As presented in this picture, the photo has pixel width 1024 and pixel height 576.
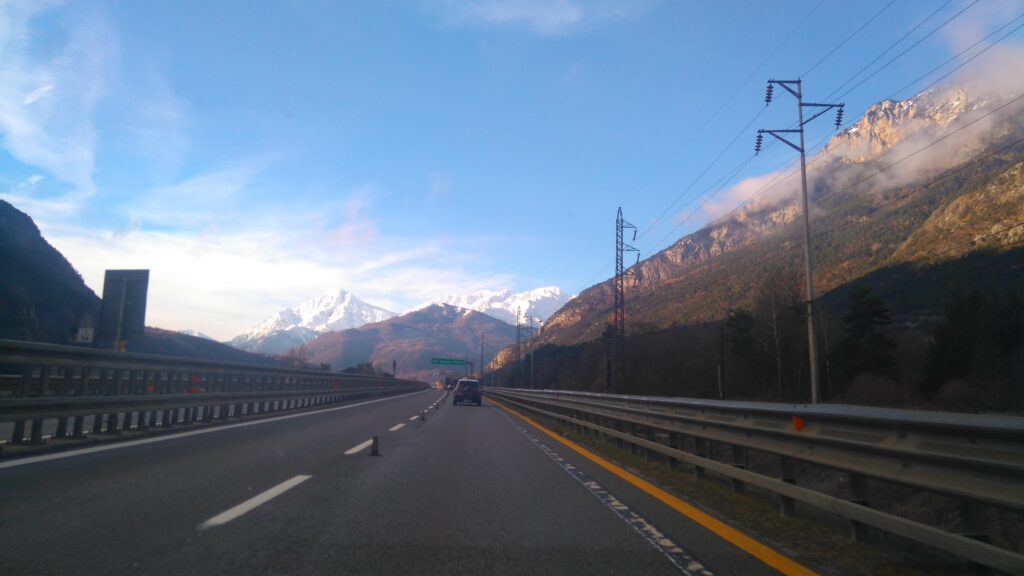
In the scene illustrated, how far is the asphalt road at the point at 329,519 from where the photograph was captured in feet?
15.0

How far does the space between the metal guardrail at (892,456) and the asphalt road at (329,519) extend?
1045mm

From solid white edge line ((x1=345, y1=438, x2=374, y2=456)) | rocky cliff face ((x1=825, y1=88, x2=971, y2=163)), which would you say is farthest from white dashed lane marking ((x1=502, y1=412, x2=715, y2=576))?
rocky cliff face ((x1=825, y1=88, x2=971, y2=163))

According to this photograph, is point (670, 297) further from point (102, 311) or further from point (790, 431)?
point (790, 431)

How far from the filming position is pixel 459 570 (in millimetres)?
4531

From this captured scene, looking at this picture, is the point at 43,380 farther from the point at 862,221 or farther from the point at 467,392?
the point at 862,221

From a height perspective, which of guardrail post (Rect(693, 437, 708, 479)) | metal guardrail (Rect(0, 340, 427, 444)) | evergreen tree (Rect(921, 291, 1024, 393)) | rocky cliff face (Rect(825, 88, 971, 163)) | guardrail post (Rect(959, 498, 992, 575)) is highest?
rocky cliff face (Rect(825, 88, 971, 163))

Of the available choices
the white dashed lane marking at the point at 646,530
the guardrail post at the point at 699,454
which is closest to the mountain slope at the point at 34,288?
the white dashed lane marking at the point at 646,530

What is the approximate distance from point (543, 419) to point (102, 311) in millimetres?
15020

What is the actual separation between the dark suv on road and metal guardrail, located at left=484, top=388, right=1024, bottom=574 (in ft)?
97.8

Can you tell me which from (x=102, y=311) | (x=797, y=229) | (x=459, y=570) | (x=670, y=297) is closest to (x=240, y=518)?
(x=459, y=570)

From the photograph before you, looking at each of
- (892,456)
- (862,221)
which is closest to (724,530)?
(892,456)

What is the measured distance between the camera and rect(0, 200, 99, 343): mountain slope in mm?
32062

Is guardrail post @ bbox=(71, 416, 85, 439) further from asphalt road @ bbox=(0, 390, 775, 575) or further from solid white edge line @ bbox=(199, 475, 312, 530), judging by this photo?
solid white edge line @ bbox=(199, 475, 312, 530)

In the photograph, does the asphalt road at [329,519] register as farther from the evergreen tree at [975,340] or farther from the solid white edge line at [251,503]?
the evergreen tree at [975,340]
